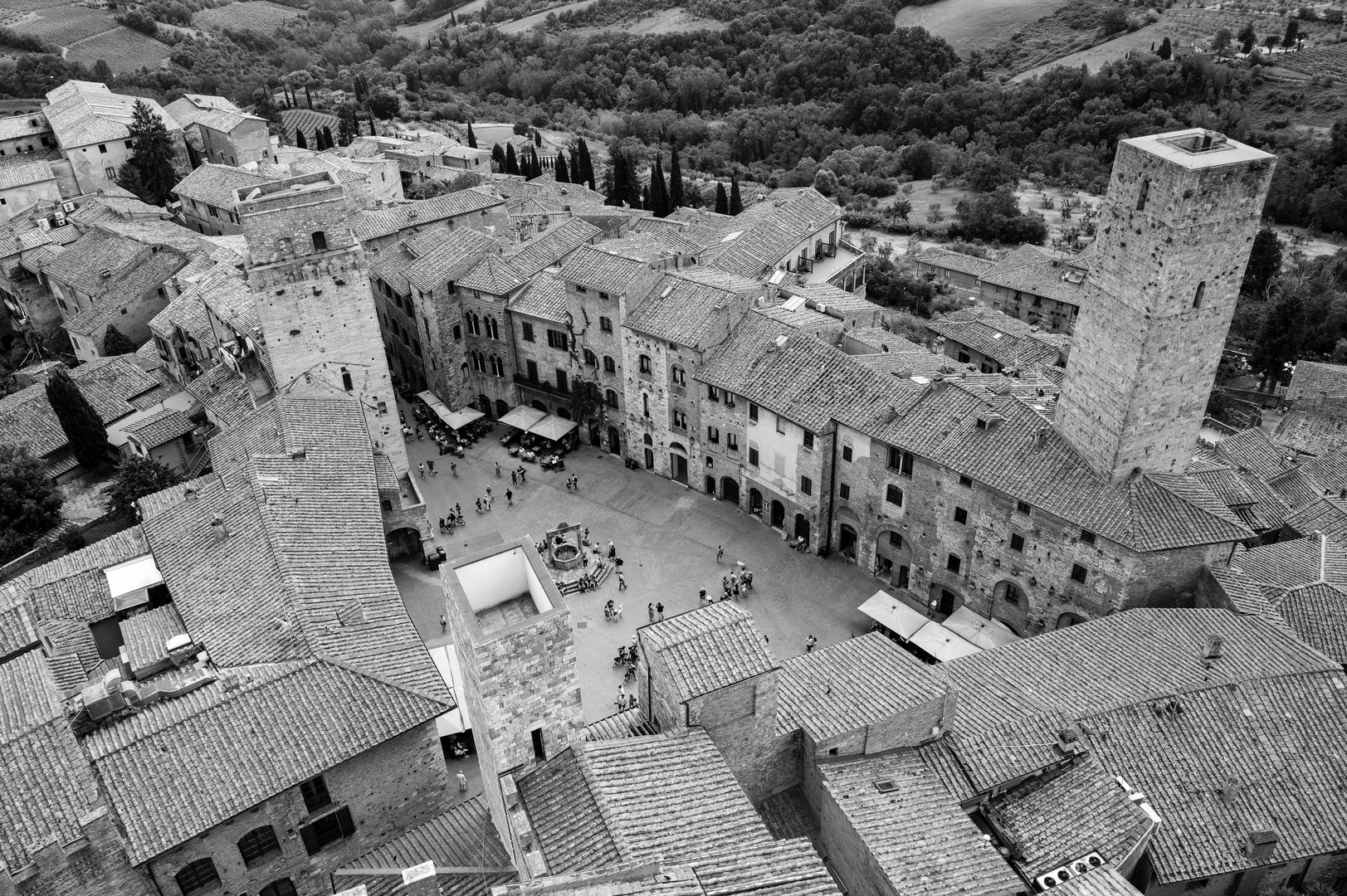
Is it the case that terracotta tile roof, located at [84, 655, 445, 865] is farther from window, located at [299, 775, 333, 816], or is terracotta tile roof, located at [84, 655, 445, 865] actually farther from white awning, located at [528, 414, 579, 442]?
white awning, located at [528, 414, 579, 442]

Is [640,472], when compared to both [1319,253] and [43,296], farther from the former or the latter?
[1319,253]

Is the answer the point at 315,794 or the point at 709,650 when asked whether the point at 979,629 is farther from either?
the point at 315,794

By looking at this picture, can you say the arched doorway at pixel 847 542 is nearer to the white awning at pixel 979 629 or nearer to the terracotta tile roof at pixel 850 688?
the white awning at pixel 979 629

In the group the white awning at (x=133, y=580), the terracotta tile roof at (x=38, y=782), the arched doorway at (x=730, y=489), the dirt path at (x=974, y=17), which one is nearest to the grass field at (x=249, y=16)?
the dirt path at (x=974, y=17)

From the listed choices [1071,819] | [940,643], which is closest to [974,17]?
[940,643]

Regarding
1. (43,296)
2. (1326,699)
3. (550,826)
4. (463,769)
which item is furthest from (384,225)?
(1326,699)

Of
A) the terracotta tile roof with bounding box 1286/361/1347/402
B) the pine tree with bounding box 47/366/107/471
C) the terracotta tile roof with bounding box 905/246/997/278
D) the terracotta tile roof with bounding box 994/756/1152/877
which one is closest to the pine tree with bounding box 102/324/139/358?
the pine tree with bounding box 47/366/107/471

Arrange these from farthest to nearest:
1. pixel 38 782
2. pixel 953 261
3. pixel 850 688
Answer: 1. pixel 953 261
2. pixel 850 688
3. pixel 38 782
